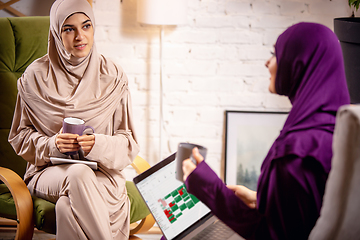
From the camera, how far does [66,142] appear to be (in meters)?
1.59

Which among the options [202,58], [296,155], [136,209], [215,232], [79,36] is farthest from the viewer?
[202,58]

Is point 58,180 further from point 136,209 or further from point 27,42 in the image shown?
point 27,42

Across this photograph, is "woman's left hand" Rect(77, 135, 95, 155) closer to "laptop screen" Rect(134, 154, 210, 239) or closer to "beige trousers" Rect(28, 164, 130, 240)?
"beige trousers" Rect(28, 164, 130, 240)

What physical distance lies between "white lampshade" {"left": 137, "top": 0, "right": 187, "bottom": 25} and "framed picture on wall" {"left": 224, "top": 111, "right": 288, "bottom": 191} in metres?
0.74

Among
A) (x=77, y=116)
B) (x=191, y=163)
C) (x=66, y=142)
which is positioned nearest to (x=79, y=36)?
(x=77, y=116)

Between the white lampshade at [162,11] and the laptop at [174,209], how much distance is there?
3.61 ft

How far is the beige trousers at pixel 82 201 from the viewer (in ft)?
4.92

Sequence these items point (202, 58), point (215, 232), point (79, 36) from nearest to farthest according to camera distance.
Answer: point (215, 232), point (79, 36), point (202, 58)

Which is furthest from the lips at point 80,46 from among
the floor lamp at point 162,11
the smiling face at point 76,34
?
the floor lamp at point 162,11

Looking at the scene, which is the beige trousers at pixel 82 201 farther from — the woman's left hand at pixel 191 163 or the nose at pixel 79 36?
the woman's left hand at pixel 191 163

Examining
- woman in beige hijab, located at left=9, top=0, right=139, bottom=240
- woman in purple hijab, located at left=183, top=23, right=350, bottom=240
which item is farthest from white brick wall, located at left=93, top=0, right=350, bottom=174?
woman in purple hijab, located at left=183, top=23, right=350, bottom=240

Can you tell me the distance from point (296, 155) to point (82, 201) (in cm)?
100

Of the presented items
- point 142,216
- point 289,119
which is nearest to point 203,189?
point 289,119

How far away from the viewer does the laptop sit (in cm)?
125
